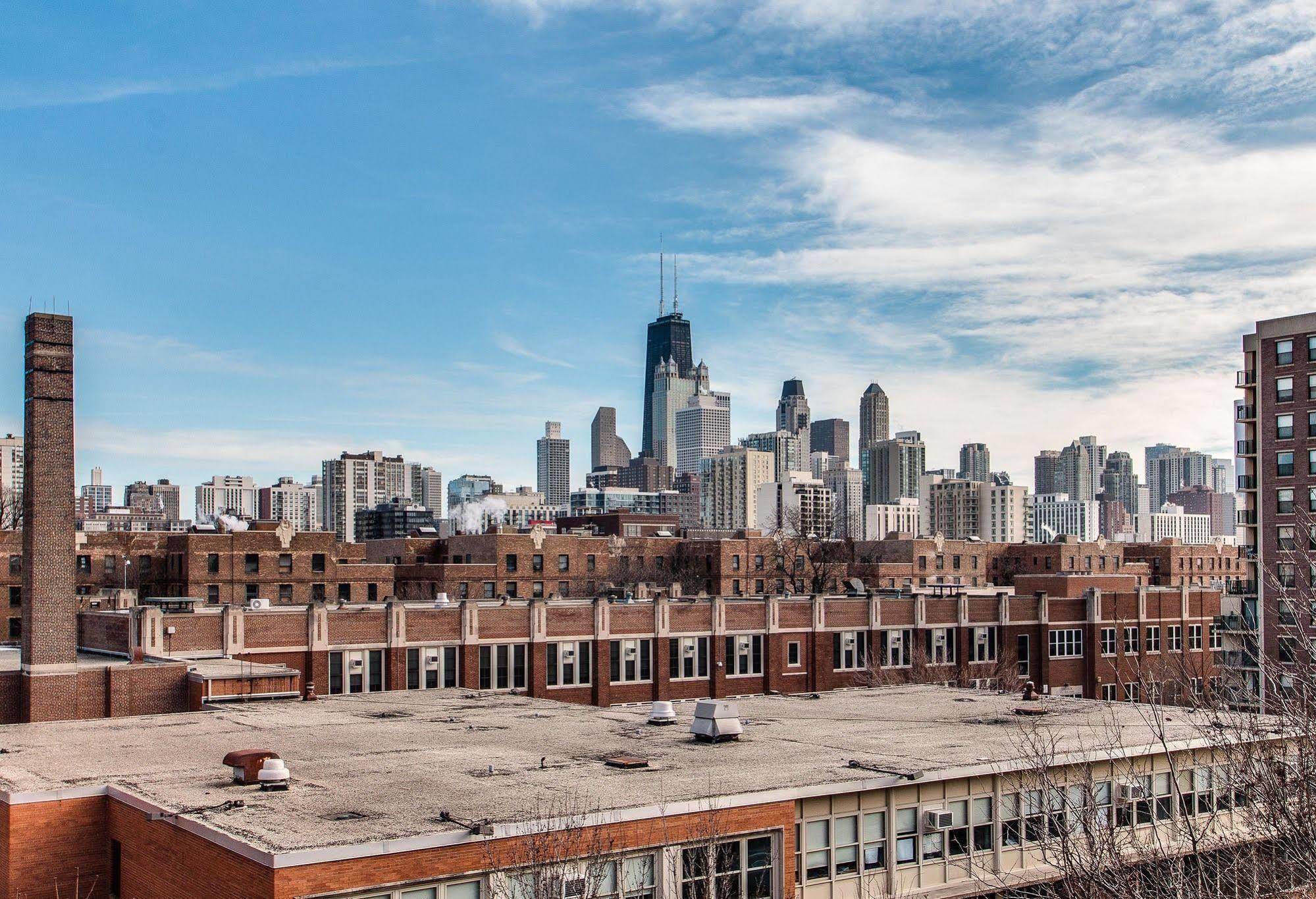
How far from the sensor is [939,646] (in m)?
70.1

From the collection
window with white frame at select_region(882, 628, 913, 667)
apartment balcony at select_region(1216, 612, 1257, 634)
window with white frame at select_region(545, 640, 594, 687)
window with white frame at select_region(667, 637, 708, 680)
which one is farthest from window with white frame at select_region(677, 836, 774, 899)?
apartment balcony at select_region(1216, 612, 1257, 634)

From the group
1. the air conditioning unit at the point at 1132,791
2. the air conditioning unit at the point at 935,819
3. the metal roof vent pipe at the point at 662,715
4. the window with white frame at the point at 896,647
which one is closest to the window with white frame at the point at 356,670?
the metal roof vent pipe at the point at 662,715

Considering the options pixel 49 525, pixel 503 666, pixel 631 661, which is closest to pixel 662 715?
pixel 49 525

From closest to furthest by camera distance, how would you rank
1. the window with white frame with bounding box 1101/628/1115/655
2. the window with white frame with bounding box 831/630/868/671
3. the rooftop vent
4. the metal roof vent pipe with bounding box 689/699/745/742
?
the rooftop vent → the metal roof vent pipe with bounding box 689/699/745/742 → the window with white frame with bounding box 831/630/868/671 → the window with white frame with bounding box 1101/628/1115/655

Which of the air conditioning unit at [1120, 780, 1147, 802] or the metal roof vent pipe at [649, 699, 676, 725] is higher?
the metal roof vent pipe at [649, 699, 676, 725]

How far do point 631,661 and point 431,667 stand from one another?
33.1 feet

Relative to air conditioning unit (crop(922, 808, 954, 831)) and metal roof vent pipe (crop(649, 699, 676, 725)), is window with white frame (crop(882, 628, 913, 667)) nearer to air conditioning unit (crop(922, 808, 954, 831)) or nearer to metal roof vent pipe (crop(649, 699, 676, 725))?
metal roof vent pipe (crop(649, 699, 676, 725))

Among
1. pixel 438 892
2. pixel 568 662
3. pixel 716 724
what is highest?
pixel 716 724

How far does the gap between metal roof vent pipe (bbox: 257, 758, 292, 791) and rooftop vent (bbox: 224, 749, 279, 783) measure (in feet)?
0.60

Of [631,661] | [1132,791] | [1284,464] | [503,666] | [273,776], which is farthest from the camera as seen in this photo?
[1284,464]

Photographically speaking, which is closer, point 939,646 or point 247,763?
point 247,763

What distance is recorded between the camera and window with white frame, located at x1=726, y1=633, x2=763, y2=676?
63406 millimetres

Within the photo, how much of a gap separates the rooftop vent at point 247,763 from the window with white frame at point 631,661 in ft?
118

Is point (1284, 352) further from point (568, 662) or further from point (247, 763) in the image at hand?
point (247, 763)
